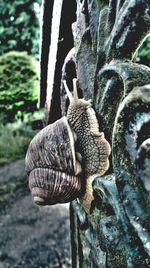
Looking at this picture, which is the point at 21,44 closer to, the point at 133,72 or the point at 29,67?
the point at 29,67

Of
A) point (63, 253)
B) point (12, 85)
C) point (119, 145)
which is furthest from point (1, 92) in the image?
point (119, 145)

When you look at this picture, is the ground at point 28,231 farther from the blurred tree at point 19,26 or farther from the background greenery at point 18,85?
the blurred tree at point 19,26

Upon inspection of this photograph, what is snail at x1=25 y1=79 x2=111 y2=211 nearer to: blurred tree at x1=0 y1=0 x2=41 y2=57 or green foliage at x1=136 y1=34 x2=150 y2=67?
green foliage at x1=136 y1=34 x2=150 y2=67

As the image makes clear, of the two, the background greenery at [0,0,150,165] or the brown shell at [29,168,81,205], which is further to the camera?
the background greenery at [0,0,150,165]

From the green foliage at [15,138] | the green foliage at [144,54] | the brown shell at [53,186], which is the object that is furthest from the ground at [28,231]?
the brown shell at [53,186]

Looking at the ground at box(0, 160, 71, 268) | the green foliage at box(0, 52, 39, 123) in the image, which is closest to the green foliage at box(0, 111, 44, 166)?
the green foliage at box(0, 52, 39, 123)

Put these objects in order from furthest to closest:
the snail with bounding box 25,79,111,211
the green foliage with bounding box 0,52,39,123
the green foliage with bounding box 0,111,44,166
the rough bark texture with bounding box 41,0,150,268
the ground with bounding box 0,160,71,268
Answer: the green foliage with bounding box 0,52,39,123 → the green foliage with bounding box 0,111,44,166 → the ground with bounding box 0,160,71,268 → the snail with bounding box 25,79,111,211 → the rough bark texture with bounding box 41,0,150,268
